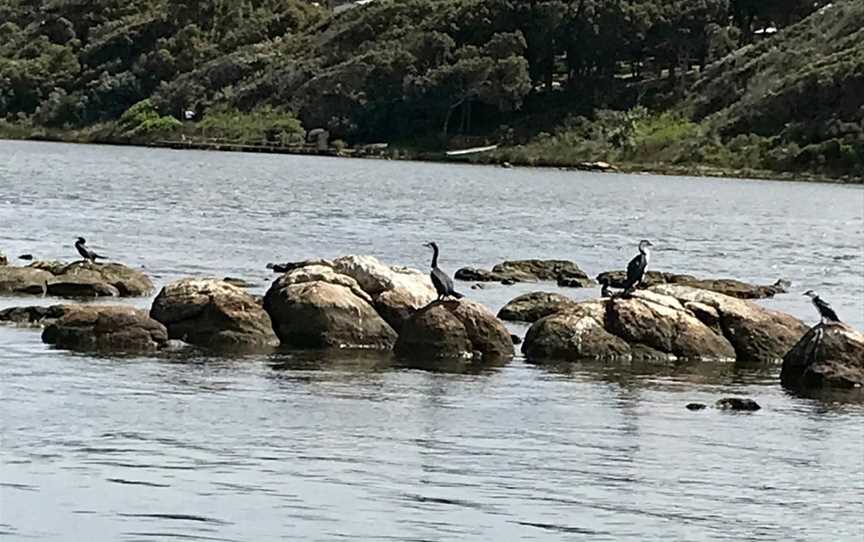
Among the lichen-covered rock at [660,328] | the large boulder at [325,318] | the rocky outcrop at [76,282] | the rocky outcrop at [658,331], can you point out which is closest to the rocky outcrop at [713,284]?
the rocky outcrop at [658,331]

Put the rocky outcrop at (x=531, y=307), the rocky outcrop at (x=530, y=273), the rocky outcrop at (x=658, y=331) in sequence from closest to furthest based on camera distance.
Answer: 1. the rocky outcrop at (x=658, y=331)
2. the rocky outcrop at (x=531, y=307)
3. the rocky outcrop at (x=530, y=273)

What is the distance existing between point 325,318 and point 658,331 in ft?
20.1

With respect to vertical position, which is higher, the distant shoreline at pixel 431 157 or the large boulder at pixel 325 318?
the distant shoreline at pixel 431 157

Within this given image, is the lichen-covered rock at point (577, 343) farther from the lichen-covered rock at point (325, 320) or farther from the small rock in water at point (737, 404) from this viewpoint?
the small rock in water at point (737, 404)

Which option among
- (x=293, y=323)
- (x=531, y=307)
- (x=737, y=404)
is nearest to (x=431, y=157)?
(x=531, y=307)

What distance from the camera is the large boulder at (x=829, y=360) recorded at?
30.7m

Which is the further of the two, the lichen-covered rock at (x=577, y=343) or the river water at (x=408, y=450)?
the lichen-covered rock at (x=577, y=343)

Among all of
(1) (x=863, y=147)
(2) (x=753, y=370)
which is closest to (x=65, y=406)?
(2) (x=753, y=370)

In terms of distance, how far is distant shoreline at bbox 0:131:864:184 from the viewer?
440 feet

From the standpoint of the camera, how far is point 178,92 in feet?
567

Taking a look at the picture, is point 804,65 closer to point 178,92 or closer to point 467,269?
point 178,92

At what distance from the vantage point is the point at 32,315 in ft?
112

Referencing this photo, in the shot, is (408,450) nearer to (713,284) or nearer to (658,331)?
(658,331)

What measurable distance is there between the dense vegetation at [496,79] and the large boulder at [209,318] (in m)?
104
